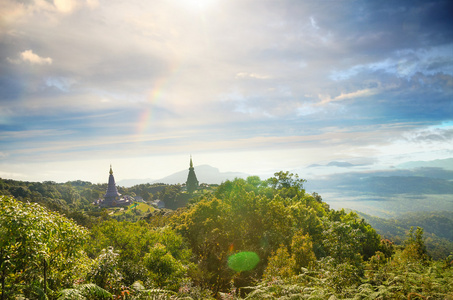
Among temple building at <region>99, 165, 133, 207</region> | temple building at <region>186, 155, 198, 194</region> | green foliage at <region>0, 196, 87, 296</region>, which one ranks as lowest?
temple building at <region>99, 165, 133, 207</region>

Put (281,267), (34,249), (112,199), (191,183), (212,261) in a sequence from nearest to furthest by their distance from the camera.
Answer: (34,249) → (281,267) → (212,261) → (191,183) → (112,199)

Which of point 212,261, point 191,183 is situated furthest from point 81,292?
point 191,183

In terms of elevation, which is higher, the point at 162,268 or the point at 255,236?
the point at 162,268

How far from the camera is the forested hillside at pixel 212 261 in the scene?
6407 mm

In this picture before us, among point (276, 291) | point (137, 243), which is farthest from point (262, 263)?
point (276, 291)

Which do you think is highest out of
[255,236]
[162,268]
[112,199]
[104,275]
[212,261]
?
[104,275]

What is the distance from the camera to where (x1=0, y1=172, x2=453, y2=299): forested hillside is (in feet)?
21.0

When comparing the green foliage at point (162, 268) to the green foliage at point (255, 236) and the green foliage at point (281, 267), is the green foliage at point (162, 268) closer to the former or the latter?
the green foliage at point (255, 236)

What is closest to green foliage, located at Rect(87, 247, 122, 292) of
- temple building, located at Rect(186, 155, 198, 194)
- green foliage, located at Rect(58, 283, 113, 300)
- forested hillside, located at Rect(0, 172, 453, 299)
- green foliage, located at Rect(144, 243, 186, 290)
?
forested hillside, located at Rect(0, 172, 453, 299)

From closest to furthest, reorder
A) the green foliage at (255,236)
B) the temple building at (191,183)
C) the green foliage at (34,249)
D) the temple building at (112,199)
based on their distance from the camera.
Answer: the green foliage at (34,249) → the green foliage at (255,236) → the temple building at (191,183) → the temple building at (112,199)

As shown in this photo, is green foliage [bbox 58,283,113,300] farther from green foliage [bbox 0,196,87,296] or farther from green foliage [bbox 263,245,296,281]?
green foliage [bbox 263,245,296,281]

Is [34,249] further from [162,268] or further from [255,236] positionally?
[255,236]

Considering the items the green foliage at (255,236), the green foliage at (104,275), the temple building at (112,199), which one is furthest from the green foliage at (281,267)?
the temple building at (112,199)

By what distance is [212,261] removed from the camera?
19.5 metres
